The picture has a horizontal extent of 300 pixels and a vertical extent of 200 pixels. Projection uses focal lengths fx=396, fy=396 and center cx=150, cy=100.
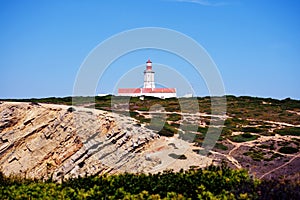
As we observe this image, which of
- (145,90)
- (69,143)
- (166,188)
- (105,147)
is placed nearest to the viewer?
(166,188)

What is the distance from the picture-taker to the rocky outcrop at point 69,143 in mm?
20766

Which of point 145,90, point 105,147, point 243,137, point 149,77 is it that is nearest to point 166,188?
point 105,147

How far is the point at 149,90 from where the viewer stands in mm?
70312

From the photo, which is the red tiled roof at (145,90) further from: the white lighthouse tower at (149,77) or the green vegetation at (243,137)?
the green vegetation at (243,137)

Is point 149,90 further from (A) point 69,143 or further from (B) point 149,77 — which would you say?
(A) point 69,143

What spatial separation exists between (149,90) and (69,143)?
1915 inches

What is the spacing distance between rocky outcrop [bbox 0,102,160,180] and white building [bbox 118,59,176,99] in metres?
43.6

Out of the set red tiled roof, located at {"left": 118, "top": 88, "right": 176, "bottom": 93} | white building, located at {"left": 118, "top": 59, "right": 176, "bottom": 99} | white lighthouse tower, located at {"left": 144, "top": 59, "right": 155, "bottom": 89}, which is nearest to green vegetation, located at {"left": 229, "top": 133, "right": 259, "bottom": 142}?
white building, located at {"left": 118, "top": 59, "right": 176, "bottom": 99}

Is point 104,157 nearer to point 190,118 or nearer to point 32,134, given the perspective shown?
point 32,134

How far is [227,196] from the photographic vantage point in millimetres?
8039

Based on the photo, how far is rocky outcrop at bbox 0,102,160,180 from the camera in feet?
68.1

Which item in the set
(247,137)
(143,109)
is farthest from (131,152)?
(143,109)

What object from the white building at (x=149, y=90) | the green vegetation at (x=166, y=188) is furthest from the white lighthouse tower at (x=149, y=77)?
the green vegetation at (x=166, y=188)

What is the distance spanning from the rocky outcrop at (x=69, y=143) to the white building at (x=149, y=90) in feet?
143
